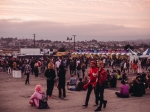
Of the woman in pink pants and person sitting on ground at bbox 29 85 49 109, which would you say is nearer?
person sitting on ground at bbox 29 85 49 109

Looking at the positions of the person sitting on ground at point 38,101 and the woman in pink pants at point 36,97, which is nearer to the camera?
the person sitting on ground at point 38,101

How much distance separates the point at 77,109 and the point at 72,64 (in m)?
16.3

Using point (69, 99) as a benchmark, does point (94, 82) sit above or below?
above

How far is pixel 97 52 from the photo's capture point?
50.9 meters

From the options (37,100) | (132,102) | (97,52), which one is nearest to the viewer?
(37,100)

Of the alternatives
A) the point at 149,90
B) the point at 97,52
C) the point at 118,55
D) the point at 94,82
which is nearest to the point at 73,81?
the point at 149,90

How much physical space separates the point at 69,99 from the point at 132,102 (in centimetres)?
262

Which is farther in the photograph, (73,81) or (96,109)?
(73,81)

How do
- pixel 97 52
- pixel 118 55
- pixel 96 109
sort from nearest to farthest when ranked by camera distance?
1. pixel 96 109
2. pixel 118 55
3. pixel 97 52

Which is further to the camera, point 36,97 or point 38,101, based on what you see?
point 36,97

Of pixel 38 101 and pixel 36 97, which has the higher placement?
pixel 36 97

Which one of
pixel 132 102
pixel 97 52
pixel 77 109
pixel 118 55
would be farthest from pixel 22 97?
pixel 97 52

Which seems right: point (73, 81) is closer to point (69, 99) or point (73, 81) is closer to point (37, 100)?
point (69, 99)

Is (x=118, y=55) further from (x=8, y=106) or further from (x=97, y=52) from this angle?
(x=8, y=106)
